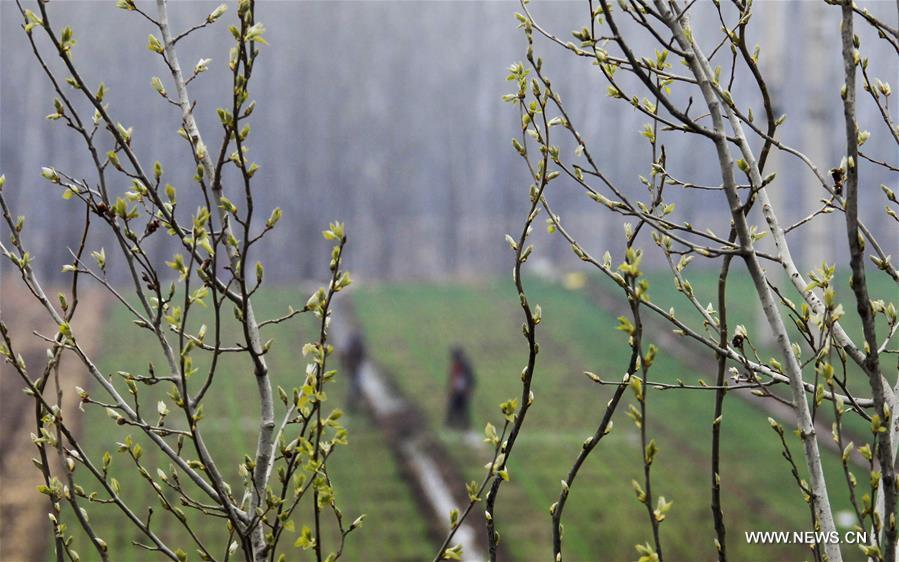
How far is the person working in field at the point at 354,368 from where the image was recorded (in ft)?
28.7

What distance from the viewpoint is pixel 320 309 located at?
164cm

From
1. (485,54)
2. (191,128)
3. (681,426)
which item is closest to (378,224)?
(485,54)

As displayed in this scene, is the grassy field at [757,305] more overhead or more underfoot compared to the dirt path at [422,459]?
more overhead

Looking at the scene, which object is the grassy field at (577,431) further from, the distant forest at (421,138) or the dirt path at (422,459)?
the distant forest at (421,138)

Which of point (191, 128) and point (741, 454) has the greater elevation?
point (741, 454)

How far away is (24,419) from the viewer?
8.06 metres

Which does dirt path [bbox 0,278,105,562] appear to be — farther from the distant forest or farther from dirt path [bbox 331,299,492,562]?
the distant forest

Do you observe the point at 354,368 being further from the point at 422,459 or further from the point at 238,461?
the point at 238,461

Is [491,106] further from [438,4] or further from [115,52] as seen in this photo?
[115,52]

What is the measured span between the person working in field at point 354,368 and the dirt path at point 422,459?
0.24 metres

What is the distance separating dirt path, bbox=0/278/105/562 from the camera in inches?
244

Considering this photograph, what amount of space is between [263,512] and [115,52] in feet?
40.7

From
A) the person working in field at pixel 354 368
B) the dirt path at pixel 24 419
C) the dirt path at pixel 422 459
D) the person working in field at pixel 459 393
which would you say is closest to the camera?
the dirt path at pixel 24 419

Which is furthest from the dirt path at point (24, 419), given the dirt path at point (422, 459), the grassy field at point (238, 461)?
the dirt path at point (422, 459)
